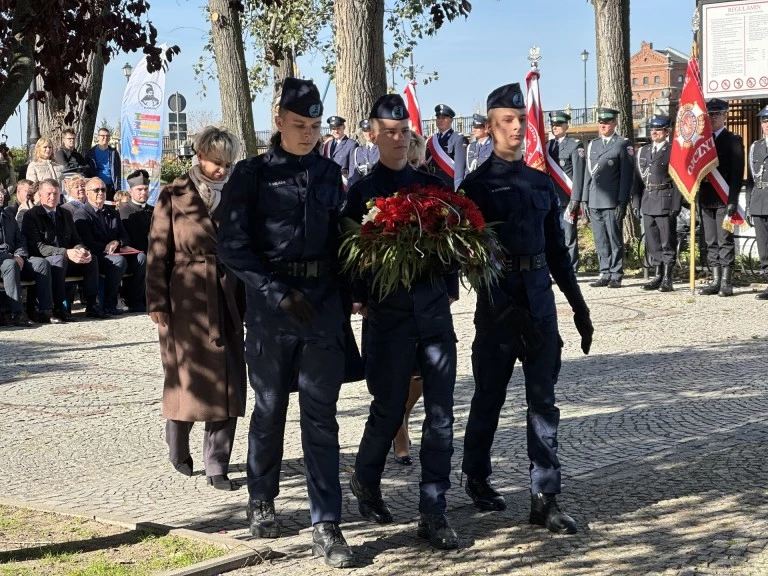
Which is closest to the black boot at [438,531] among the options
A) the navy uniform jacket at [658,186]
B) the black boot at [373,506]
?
the black boot at [373,506]

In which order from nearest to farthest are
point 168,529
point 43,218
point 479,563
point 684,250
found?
point 479,563
point 168,529
point 43,218
point 684,250

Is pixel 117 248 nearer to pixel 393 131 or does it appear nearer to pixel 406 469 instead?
pixel 406 469

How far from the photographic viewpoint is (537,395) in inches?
239

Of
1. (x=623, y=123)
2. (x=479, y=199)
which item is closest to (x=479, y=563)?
(x=479, y=199)

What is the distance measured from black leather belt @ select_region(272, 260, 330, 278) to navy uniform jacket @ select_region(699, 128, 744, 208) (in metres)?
11.2

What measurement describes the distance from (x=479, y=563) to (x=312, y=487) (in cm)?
82

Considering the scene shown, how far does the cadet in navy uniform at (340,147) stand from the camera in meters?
17.7

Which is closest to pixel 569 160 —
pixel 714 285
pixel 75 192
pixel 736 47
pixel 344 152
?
pixel 714 285

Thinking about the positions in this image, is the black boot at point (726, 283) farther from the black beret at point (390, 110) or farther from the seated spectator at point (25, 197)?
the black beret at point (390, 110)

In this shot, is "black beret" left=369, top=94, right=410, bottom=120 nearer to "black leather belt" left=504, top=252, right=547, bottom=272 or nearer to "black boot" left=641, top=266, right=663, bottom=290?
"black leather belt" left=504, top=252, right=547, bottom=272

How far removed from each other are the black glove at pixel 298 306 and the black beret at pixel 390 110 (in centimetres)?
109

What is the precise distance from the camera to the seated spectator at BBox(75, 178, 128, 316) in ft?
51.9

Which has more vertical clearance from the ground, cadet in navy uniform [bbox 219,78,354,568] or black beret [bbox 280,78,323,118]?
black beret [bbox 280,78,323,118]

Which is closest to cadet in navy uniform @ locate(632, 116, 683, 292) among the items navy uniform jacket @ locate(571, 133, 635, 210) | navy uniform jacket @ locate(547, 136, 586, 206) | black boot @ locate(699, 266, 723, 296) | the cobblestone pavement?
navy uniform jacket @ locate(571, 133, 635, 210)
